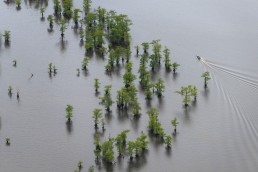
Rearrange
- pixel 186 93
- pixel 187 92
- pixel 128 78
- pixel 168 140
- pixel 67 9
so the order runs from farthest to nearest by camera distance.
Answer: pixel 67 9
pixel 128 78
pixel 187 92
pixel 186 93
pixel 168 140

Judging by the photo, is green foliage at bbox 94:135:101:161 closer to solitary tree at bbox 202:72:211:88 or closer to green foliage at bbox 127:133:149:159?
green foliage at bbox 127:133:149:159

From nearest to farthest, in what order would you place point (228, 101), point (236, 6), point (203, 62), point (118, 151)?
point (118, 151)
point (228, 101)
point (203, 62)
point (236, 6)

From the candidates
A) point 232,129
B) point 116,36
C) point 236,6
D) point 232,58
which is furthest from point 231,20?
point 232,129

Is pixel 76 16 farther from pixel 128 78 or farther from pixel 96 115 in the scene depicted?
pixel 96 115

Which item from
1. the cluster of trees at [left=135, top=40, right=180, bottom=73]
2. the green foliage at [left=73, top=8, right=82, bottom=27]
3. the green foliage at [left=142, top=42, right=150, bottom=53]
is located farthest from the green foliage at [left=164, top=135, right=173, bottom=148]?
the green foliage at [left=73, top=8, right=82, bottom=27]

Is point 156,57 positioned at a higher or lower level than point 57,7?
lower

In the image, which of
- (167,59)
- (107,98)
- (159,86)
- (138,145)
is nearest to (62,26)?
(167,59)

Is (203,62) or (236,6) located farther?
(236,6)

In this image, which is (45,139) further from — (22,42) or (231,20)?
(231,20)
